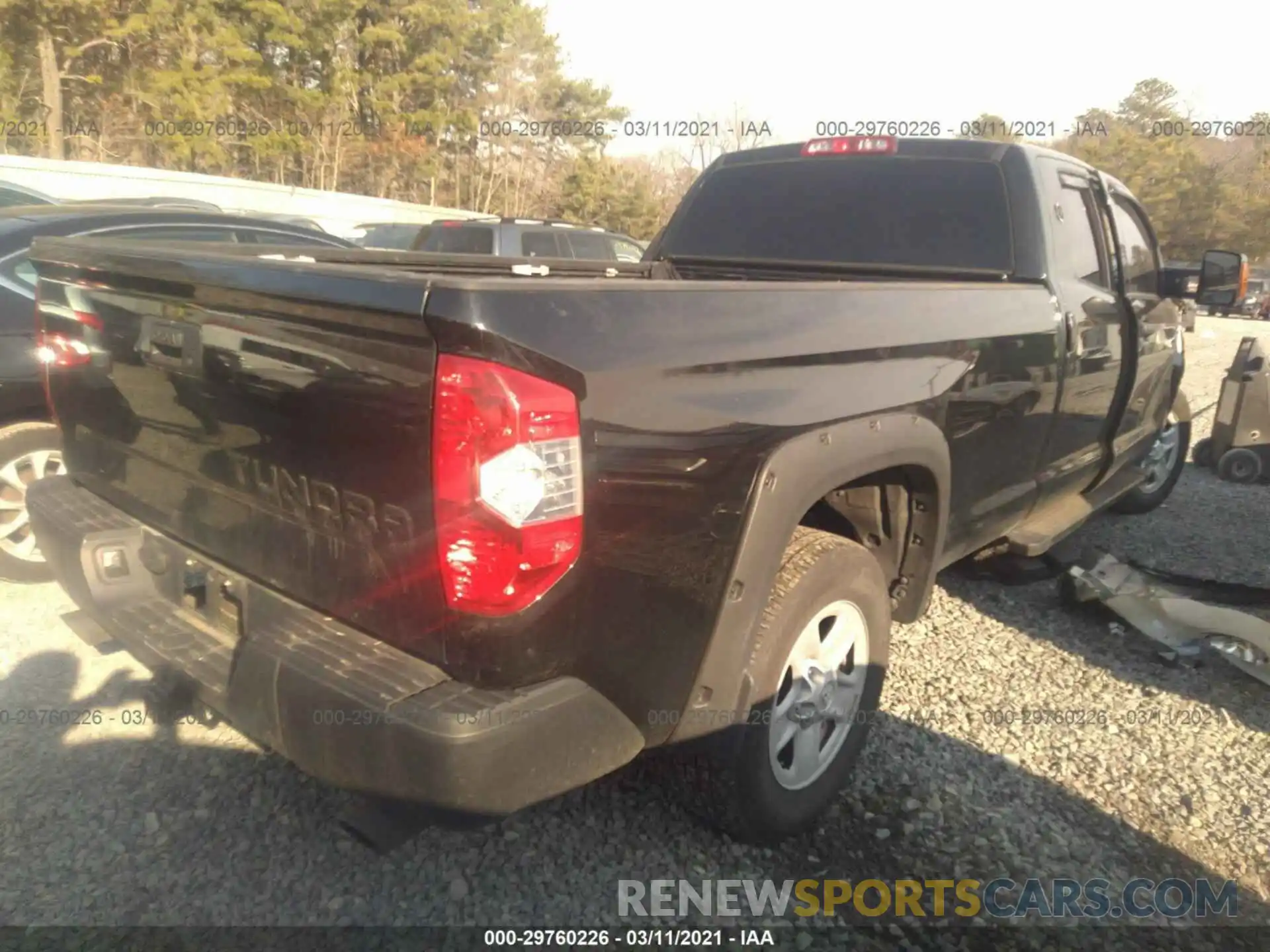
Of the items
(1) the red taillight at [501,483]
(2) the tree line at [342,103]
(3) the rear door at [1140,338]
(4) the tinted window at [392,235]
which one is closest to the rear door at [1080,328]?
(3) the rear door at [1140,338]

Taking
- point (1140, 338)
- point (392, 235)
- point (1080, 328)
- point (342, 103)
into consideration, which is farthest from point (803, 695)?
point (342, 103)

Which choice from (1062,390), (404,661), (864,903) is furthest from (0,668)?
(1062,390)

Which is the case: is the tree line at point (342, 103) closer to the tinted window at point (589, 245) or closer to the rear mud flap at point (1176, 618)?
the tinted window at point (589, 245)

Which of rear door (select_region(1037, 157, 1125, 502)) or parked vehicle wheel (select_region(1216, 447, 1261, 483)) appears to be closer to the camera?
rear door (select_region(1037, 157, 1125, 502))

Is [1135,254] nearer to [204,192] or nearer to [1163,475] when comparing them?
[1163,475]

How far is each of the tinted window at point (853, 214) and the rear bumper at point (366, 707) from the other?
2610mm

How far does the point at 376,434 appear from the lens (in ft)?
5.88

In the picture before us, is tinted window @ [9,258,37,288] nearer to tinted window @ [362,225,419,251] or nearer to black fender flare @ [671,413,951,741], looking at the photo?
black fender flare @ [671,413,951,741]

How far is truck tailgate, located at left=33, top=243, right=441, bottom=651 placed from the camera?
1.76 meters

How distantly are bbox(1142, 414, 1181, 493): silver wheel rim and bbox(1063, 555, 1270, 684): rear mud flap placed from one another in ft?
6.23

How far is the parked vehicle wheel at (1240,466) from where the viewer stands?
700 centimetres

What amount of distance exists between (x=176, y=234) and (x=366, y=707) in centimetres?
393

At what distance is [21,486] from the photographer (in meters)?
4.00

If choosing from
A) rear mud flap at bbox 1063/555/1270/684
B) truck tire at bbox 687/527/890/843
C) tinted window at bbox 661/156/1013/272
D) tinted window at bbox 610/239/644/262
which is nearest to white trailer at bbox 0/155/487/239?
tinted window at bbox 610/239/644/262
